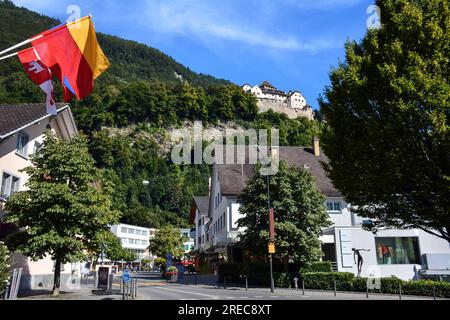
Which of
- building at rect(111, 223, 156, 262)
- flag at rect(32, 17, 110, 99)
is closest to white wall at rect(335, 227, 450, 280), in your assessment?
flag at rect(32, 17, 110, 99)

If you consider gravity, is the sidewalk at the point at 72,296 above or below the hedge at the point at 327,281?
below

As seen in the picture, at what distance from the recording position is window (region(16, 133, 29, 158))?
2383 centimetres

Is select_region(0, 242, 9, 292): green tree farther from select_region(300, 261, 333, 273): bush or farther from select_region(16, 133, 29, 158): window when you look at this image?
select_region(300, 261, 333, 273): bush

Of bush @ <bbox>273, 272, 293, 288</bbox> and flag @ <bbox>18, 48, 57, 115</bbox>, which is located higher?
flag @ <bbox>18, 48, 57, 115</bbox>

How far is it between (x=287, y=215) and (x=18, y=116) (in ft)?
61.5

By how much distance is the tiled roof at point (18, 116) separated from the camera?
21625 mm

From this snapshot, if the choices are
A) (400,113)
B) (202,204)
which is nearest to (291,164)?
(202,204)

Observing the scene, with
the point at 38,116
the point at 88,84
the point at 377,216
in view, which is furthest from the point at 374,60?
the point at 38,116

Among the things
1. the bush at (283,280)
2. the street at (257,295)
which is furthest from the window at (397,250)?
the street at (257,295)

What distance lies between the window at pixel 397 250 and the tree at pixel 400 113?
633 inches

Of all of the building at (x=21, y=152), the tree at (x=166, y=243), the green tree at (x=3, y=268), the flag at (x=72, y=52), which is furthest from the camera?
the tree at (x=166, y=243)

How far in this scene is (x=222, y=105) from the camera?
518 feet

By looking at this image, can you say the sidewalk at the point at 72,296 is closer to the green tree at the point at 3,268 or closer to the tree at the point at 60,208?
the tree at the point at 60,208

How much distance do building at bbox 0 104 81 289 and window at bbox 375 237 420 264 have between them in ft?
80.3
